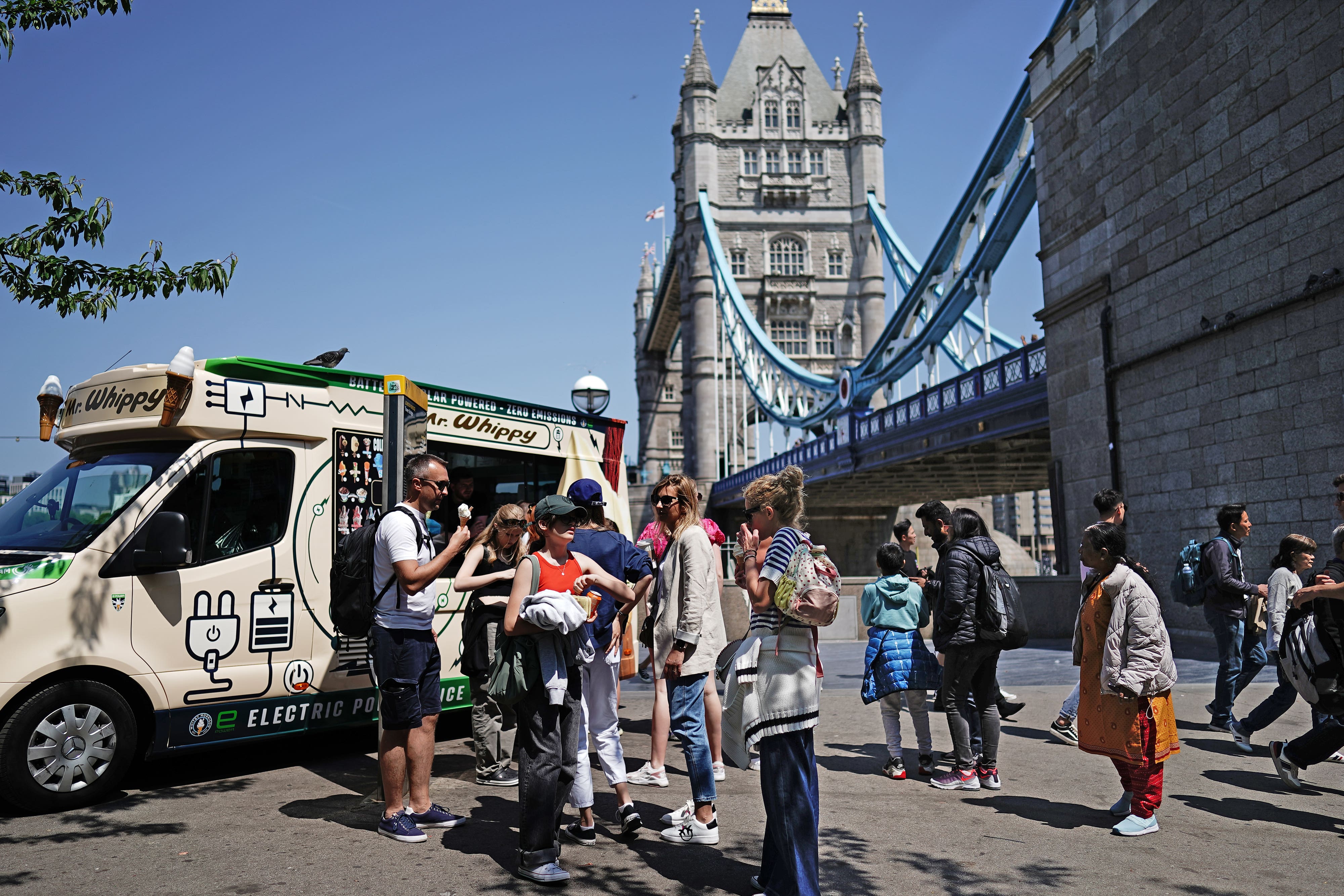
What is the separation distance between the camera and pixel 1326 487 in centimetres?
973

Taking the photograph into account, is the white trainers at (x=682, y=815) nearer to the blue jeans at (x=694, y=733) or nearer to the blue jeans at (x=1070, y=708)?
the blue jeans at (x=694, y=733)

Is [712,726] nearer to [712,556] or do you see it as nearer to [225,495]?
[712,556]

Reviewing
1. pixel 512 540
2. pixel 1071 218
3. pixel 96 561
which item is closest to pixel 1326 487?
pixel 1071 218

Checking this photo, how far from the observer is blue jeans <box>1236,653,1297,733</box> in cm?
565

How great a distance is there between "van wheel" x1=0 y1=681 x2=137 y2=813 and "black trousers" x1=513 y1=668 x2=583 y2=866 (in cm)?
218

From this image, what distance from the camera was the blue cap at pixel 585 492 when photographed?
14.5 feet

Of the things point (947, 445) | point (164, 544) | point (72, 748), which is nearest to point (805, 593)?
point (164, 544)

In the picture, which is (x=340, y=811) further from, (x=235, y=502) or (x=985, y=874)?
(x=985, y=874)

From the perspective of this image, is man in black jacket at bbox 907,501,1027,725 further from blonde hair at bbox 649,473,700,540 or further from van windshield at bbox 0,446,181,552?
van windshield at bbox 0,446,181,552

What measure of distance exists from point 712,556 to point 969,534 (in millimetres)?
1646

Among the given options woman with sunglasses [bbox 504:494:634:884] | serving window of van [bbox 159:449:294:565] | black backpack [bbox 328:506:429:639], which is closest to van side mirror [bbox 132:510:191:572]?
serving window of van [bbox 159:449:294:565]

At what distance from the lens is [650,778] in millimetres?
5324

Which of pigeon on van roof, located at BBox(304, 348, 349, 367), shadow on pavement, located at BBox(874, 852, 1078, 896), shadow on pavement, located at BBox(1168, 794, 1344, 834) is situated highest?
pigeon on van roof, located at BBox(304, 348, 349, 367)

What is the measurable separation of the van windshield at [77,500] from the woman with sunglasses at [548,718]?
2.40 metres
